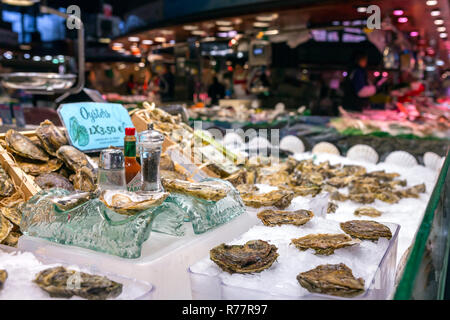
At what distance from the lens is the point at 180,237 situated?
3.72 feet

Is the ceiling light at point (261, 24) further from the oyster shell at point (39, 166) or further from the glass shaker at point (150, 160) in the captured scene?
the glass shaker at point (150, 160)

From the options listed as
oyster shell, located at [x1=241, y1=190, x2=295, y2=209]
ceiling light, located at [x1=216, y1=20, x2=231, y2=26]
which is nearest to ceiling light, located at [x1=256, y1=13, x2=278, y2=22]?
ceiling light, located at [x1=216, y1=20, x2=231, y2=26]

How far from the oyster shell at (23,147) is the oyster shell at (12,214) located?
319 millimetres

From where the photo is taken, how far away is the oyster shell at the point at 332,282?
83 cm

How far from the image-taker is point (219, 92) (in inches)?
236

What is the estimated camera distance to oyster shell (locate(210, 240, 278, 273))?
944 millimetres

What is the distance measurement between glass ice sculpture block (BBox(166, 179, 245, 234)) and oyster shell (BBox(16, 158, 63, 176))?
0.63 m

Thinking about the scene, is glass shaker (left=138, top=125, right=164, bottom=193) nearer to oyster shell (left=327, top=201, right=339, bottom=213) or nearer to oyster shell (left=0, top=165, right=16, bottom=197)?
oyster shell (left=0, top=165, right=16, bottom=197)

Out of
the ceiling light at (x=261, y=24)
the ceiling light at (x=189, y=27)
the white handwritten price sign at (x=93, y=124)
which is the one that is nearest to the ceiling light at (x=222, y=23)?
the ceiling light at (x=261, y=24)

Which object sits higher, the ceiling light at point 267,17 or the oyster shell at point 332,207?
the ceiling light at point 267,17

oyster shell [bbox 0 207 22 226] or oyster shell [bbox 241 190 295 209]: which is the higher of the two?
oyster shell [bbox 0 207 22 226]
